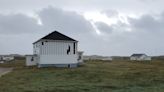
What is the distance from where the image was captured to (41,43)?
50531 millimetres

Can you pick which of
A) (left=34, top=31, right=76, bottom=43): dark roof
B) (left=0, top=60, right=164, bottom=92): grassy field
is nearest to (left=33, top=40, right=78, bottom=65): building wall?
(left=34, top=31, right=76, bottom=43): dark roof

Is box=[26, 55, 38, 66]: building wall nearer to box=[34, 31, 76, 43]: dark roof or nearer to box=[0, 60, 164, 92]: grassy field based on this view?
box=[34, 31, 76, 43]: dark roof

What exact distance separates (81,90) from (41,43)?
94.9 ft

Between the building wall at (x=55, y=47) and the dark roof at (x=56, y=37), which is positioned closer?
the building wall at (x=55, y=47)

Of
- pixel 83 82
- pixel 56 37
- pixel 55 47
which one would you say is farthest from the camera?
pixel 56 37

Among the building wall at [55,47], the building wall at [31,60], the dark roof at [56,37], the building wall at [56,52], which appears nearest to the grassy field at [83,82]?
the building wall at [56,52]

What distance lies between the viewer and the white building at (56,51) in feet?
166

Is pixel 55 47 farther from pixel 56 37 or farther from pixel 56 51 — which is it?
pixel 56 37

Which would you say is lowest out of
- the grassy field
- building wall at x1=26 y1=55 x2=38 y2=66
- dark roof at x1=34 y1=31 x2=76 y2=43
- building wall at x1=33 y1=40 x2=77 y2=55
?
the grassy field

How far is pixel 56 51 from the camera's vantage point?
5094 centimetres

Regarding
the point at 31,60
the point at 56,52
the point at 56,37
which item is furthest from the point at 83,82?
the point at 31,60

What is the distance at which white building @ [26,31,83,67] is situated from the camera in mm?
50531

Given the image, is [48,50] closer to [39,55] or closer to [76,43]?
[39,55]

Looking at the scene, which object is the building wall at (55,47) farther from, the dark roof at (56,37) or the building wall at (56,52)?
the dark roof at (56,37)
